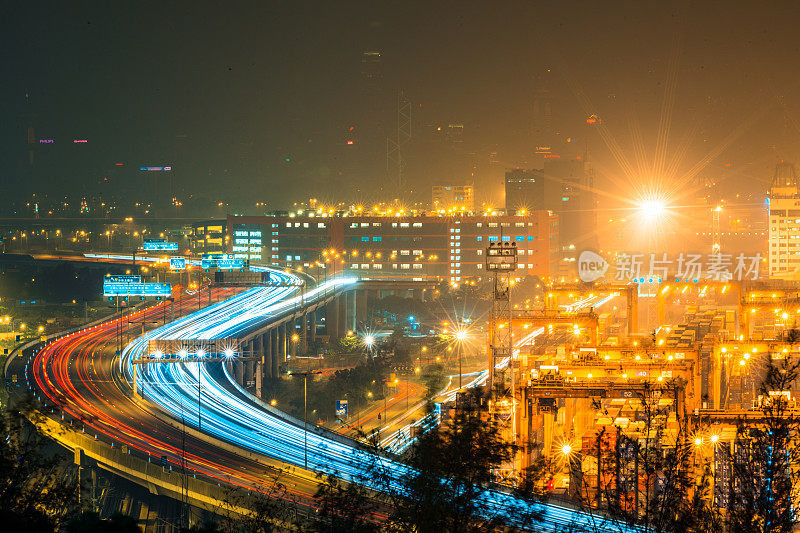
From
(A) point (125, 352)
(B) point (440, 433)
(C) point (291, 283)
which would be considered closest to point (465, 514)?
(B) point (440, 433)

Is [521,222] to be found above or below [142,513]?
above

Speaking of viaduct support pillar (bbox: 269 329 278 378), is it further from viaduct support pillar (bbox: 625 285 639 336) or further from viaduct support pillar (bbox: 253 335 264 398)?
viaduct support pillar (bbox: 625 285 639 336)

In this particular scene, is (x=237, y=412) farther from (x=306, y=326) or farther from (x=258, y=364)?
(x=306, y=326)

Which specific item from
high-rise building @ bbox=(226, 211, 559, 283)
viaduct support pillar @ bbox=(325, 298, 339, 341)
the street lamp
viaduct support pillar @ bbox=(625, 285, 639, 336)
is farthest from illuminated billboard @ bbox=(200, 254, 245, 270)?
viaduct support pillar @ bbox=(625, 285, 639, 336)

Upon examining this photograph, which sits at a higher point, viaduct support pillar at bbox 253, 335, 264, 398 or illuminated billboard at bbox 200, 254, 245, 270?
illuminated billboard at bbox 200, 254, 245, 270

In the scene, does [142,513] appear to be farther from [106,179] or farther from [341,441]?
[106,179]

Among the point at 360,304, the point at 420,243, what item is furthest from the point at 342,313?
the point at 420,243
